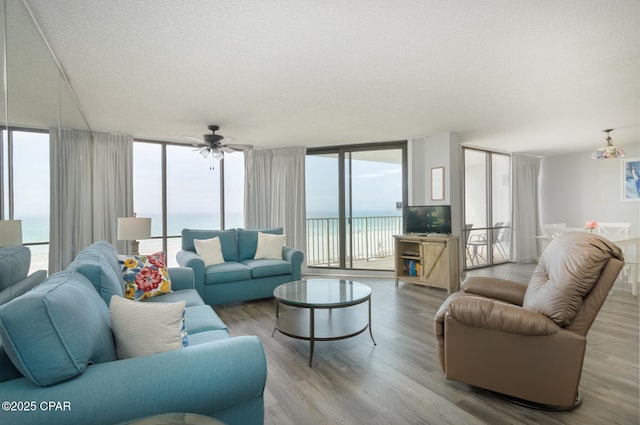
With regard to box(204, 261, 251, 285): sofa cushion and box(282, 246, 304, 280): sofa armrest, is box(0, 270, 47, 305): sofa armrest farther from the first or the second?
box(282, 246, 304, 280): sofa armrest

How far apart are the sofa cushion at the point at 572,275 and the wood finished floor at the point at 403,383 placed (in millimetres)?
609

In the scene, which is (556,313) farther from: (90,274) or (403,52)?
(90,274)

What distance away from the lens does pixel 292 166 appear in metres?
5.67

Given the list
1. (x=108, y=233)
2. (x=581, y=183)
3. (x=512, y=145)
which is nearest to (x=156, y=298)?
(x=108, y=233)

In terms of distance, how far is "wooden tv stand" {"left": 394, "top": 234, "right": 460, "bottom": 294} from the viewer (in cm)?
438

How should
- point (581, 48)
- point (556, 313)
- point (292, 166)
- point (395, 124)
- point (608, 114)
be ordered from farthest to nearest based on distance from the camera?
point (292, 166) < point (395, 124) < point (608, 114) < point (581, 48) < point (556, 313)

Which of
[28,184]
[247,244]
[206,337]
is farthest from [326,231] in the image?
[28,184]

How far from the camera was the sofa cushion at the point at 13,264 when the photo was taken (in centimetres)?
137

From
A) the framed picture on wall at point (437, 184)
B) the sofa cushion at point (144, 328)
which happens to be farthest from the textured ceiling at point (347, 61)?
the sofa cushion at point (144, 328)

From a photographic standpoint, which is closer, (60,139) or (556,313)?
(556,313)

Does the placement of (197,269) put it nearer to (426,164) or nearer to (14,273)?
(14,273)

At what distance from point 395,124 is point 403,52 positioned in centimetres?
204

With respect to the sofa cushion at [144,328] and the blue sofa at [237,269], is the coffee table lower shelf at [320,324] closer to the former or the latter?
the blue sofa at [237,269]

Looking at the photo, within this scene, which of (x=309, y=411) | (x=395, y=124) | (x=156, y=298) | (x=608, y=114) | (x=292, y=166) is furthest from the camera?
Result: (x=292, y=166)
